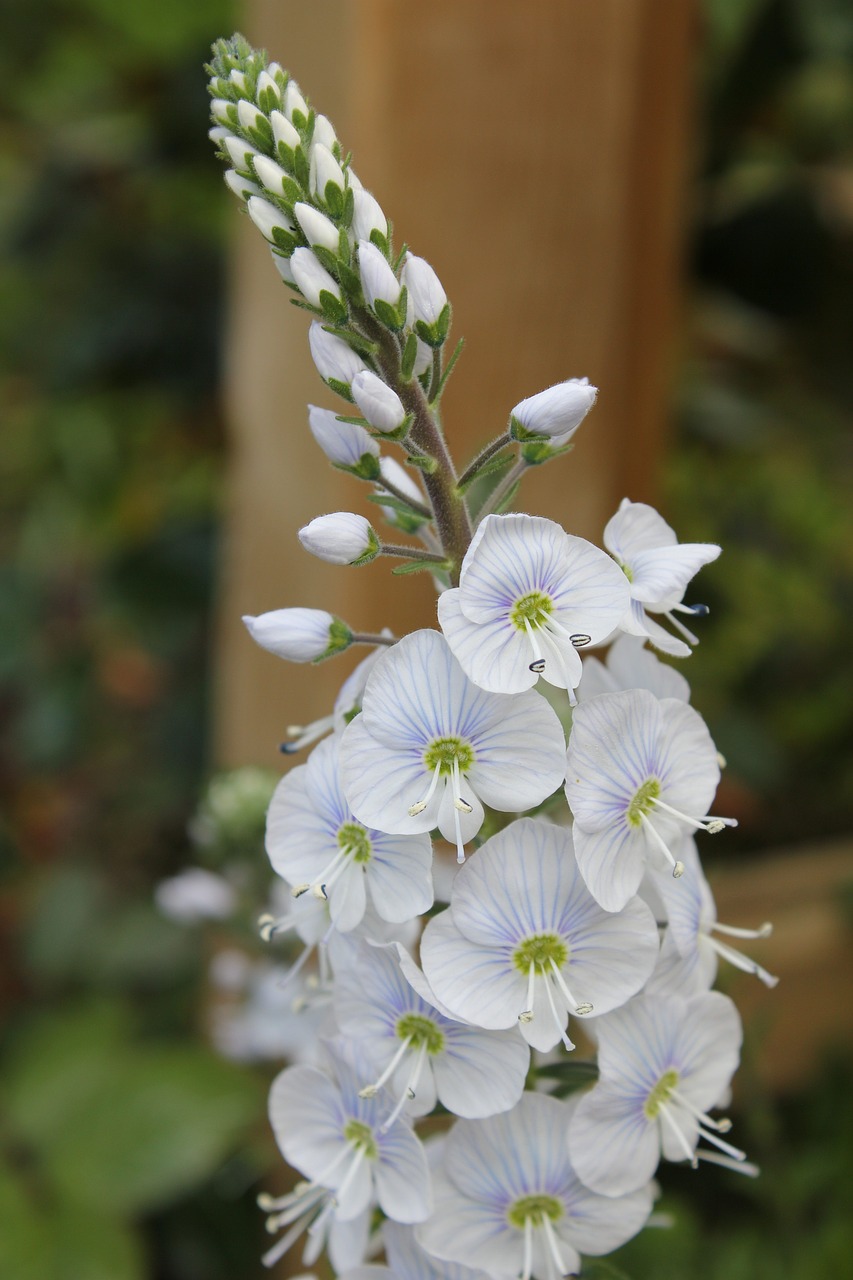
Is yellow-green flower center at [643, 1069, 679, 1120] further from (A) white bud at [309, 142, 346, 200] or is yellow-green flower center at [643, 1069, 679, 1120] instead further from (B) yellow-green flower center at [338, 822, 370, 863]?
(A) white bud at [309, 142, 346, 200]

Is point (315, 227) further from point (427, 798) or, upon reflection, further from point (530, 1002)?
point (530, 1002)

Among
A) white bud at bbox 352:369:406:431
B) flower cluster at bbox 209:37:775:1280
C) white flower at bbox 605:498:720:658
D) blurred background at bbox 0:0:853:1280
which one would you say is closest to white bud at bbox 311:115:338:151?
flower cluster at bbox 209:37:775:1280

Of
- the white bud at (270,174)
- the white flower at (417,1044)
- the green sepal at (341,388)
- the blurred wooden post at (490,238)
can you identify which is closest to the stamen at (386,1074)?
the white flower at (417,1044)

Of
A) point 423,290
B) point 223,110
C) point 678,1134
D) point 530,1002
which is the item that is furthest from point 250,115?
point 678,1134

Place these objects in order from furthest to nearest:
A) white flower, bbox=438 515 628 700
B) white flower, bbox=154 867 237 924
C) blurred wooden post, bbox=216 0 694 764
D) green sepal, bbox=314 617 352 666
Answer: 1. blurred wooden post, bbox=216 0 694 764
2. white flower, bbox=154 867 237 924
3. green sepal, bbox=314 617 352 666
4. white flower, bbox=438 515 628 700

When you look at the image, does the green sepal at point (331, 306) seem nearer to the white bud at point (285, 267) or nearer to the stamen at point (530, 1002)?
Answer: the white bud at point (285, 267)

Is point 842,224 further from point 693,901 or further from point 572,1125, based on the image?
point 572,1125

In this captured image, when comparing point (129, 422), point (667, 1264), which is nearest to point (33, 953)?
point (129, 422)
